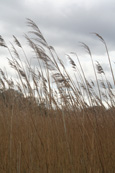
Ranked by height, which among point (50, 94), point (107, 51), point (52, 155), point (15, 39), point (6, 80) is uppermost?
point (15, 39)

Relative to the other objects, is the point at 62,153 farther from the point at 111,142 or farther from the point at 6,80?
the point at 6,80

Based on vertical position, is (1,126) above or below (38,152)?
above

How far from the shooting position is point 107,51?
2891mm

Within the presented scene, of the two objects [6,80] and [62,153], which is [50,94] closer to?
[62,153]

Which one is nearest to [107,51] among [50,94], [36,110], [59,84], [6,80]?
[59,84]

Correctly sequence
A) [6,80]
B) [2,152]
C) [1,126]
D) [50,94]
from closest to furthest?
[2,152] < [50,94] < [1,126] < [6,80]

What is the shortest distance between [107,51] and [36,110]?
1.09 meters

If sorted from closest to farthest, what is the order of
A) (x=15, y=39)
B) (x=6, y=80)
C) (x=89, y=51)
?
1. (x=89, y=51)
2. (x=15, y=39)
3. (x=6, y=80)

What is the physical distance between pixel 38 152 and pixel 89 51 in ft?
5.04

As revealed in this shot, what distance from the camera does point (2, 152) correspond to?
2246mm

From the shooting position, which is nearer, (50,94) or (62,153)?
(62,153)

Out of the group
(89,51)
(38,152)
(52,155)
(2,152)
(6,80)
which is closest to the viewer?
(52,155)

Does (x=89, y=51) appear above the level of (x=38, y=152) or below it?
above

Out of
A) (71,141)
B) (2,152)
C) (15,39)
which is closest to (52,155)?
(71,141)
